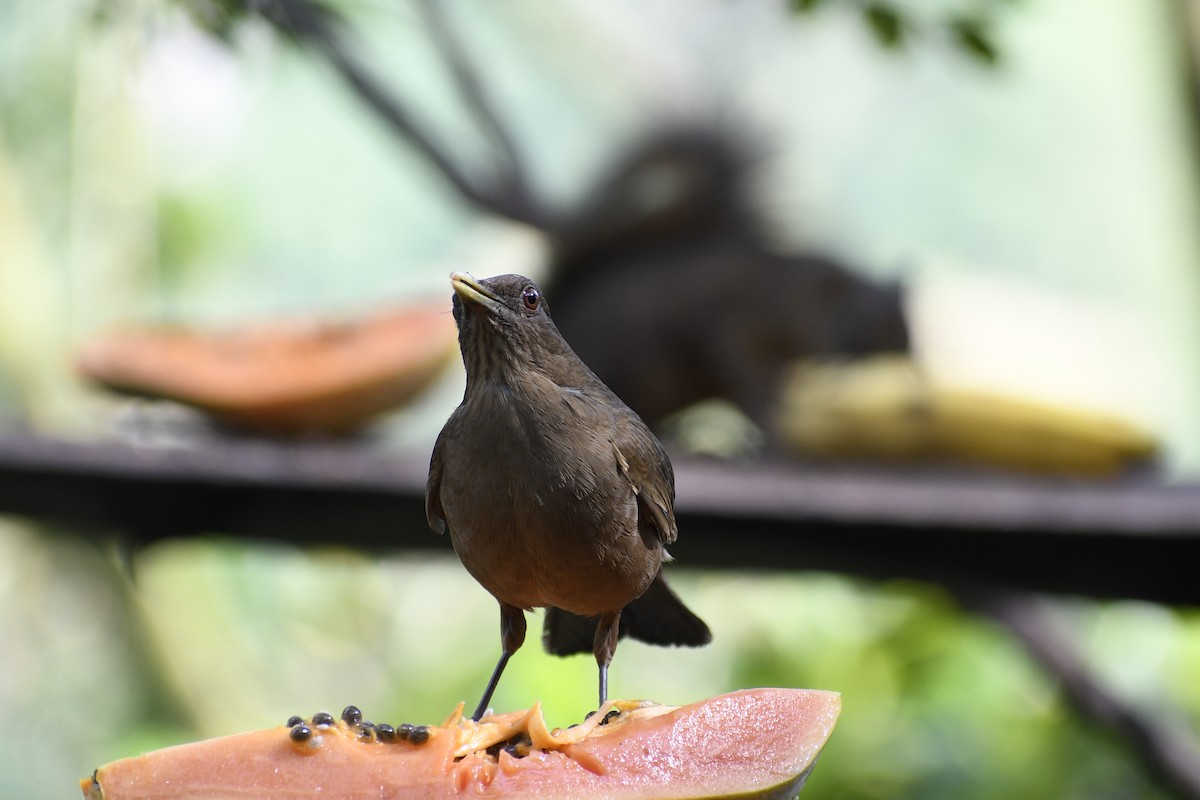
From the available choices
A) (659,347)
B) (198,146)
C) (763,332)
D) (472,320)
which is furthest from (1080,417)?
(198,146)

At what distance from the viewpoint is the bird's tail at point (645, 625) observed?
144 centimetres

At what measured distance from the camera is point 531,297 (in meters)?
1.29

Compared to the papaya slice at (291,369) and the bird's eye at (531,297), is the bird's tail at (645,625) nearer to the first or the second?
the bird's eye at (531,297)

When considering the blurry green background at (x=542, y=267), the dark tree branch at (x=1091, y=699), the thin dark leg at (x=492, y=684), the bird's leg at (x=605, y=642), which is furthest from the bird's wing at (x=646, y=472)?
the dark tree branch at (x=1091, y=699)

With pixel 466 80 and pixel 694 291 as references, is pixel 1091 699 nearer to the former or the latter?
pixel 694 291

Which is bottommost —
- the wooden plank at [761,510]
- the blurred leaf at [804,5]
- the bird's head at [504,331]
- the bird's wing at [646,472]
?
the wooden plank at [761,510]

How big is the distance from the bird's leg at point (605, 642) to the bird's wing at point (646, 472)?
0.34 feet

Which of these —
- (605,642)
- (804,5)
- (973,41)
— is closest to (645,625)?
(605,642)

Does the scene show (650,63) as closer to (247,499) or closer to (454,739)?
(247,499)

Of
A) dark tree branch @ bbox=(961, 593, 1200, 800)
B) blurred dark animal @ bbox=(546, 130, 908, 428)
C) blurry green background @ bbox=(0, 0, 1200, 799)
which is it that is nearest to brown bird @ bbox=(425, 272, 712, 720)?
blurry green background @ bbox=(0, 0, 1200, 799)

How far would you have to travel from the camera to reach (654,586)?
147 cm

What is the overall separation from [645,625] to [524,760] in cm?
30

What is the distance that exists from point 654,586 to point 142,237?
15.0 feet

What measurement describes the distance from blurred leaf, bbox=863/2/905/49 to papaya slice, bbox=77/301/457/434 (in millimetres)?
1195
